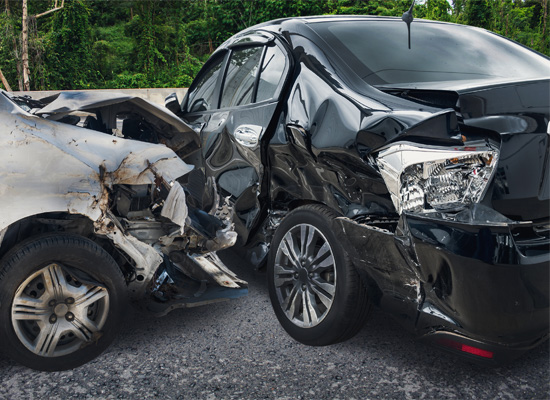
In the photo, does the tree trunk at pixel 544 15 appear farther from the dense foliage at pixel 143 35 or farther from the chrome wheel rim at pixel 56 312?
the chrome wheel rim at pixel 56 312

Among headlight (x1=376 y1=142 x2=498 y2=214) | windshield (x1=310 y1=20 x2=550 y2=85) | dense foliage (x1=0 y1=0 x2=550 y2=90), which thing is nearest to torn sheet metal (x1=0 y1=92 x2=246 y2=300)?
windshield (x1=310 y1=20 x2=550 y2=85)

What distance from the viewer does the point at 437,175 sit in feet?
7.97

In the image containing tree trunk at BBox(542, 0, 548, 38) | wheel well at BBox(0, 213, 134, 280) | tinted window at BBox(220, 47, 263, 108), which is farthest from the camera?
tree trunk at BBox(542, 0, 548, 38)

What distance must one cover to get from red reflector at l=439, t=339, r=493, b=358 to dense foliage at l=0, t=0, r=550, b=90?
24.5 metres

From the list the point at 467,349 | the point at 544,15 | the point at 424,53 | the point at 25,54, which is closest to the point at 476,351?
the point at 467,349

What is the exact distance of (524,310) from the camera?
2.31m

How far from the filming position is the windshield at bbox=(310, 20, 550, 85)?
3.22 meters

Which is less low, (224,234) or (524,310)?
(524,310)

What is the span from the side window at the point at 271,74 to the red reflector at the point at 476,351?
1.86m

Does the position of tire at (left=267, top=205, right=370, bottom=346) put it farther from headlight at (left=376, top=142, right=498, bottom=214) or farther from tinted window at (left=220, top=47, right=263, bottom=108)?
tinted window at (left=220, top=47, right=263, bottom=108)

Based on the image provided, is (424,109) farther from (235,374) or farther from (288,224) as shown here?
(235,374)

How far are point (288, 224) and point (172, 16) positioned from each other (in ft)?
89.6

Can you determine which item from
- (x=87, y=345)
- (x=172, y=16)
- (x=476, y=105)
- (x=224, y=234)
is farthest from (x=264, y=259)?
(x=172, y=16)

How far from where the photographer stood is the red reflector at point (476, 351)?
240 centimetres
